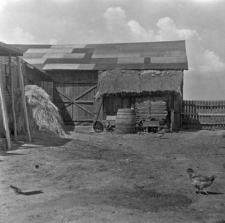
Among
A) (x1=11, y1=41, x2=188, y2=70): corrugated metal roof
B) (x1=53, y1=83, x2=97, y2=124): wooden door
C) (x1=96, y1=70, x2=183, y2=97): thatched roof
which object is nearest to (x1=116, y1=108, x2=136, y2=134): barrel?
(x1=96, y1=70, x2=183, y2=97): thatched roof

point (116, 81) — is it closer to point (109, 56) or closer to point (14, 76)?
point (109, 56)

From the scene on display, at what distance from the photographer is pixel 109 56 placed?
874 inches

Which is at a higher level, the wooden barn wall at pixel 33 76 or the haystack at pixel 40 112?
the wooden barn wall at pixel 33 76

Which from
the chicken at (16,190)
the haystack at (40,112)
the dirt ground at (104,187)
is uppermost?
the haystack at (40,112)

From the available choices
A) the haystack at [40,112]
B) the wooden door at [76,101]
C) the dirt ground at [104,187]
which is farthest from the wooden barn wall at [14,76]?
the dirt ground at [104,187]

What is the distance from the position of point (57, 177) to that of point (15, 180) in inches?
33.0

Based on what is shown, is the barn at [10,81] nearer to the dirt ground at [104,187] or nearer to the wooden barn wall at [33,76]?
the wooden barn wall at [33,76]

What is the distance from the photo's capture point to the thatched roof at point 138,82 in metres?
17.5

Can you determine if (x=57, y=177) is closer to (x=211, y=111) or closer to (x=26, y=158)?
(x=26, y=158)

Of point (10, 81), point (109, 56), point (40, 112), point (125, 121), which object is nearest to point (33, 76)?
point (40, 112)

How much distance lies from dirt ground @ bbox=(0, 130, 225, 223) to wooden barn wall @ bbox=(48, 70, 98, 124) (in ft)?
31.8

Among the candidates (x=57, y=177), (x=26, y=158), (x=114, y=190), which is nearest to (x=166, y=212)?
(x=114, y=190)

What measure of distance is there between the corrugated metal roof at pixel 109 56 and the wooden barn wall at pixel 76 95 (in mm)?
668

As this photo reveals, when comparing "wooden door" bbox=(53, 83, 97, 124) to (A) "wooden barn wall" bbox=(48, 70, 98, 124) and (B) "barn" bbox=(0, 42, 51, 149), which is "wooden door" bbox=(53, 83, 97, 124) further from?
(B) "barn" bbox=(0, 42, 51, 149)
